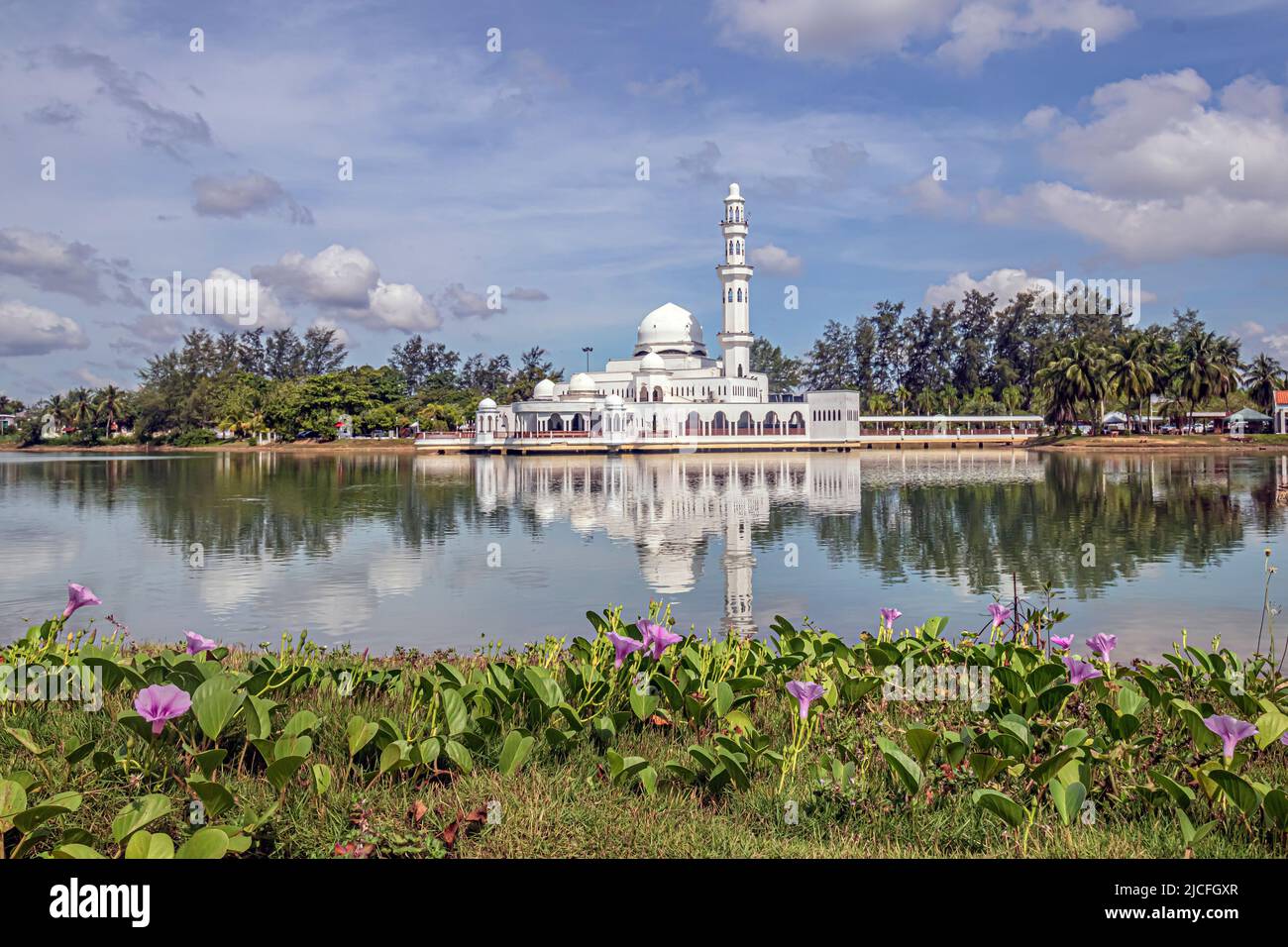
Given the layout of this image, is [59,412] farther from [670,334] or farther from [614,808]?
[614,808]

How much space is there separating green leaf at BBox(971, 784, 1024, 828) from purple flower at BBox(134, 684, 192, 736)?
3247 mm

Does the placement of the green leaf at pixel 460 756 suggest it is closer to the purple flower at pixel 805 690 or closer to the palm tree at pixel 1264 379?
the purple flower at pixel 805 690

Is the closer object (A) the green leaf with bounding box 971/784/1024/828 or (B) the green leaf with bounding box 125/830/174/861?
(B) the green leaf with bounding box 125/830/174/861

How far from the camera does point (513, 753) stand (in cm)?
444

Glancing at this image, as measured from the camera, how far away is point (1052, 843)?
3.87 metres

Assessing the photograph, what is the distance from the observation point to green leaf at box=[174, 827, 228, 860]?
3236 millimetres

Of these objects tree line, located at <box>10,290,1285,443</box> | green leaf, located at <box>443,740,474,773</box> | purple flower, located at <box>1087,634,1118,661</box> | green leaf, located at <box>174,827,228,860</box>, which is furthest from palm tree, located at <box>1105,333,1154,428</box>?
green leaf, located at <box>174,827,228,860</box>

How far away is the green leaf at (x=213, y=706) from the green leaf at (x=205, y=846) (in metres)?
1.09

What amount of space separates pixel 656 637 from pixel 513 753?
113 centimetres

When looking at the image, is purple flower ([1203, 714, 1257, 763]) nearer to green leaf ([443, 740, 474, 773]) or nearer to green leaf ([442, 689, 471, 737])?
green leaf ([443, 740, 474, 773])

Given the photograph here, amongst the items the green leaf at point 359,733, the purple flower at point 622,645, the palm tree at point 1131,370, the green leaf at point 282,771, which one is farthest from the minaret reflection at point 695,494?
the palm tree at point 1131,370

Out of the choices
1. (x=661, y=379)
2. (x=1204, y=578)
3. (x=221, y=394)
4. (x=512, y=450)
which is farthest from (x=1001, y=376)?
(x=1204, y=578)

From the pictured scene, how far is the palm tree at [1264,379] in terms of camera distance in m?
66.1
